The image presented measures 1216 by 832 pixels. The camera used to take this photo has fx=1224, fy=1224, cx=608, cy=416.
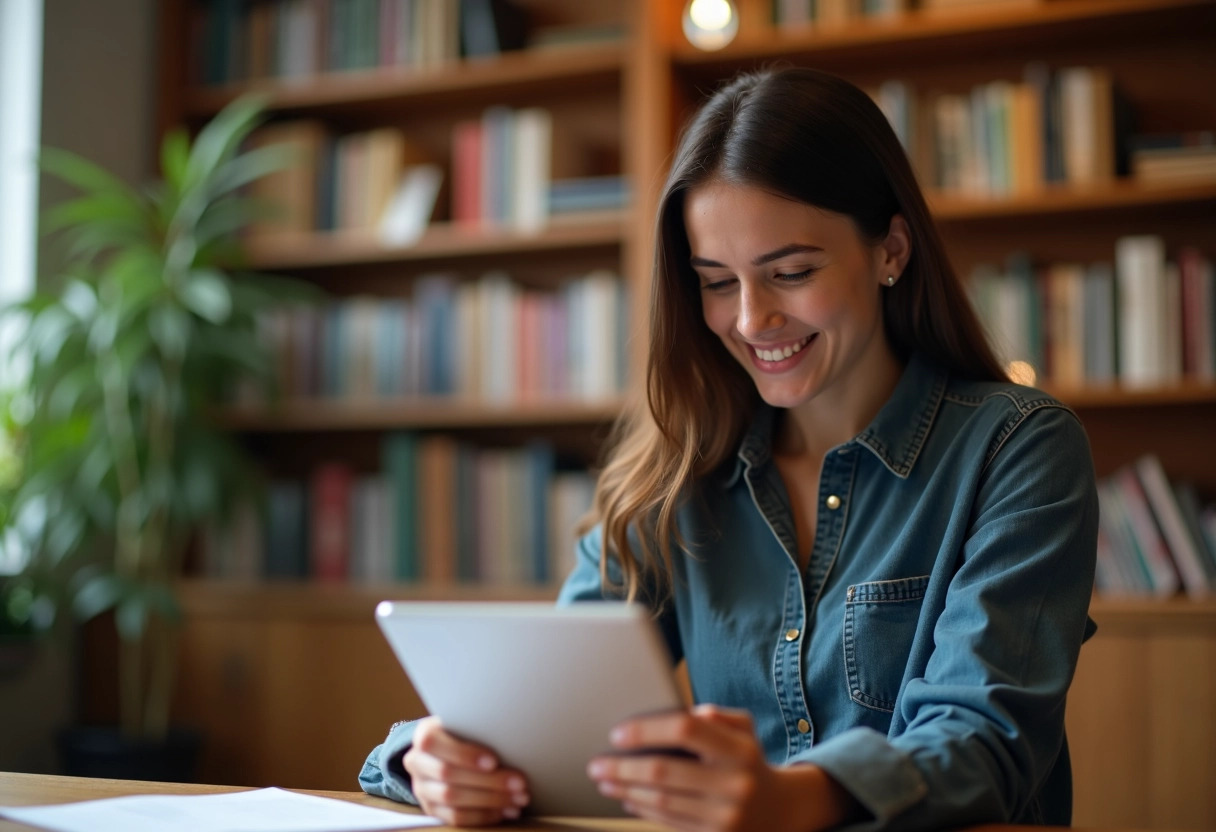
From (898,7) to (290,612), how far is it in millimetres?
1993

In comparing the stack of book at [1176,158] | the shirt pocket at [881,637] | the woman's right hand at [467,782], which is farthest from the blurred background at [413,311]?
the woman's right hand at [467,782]

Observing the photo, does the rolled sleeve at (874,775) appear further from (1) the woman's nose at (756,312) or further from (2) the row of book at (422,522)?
(2) the row of book at (422,522)

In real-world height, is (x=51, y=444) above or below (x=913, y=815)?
above

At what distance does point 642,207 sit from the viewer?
9.36 ft

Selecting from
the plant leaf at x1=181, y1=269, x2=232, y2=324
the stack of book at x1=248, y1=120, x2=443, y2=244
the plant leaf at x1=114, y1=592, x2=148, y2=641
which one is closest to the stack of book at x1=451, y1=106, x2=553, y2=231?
the stack of book at x1=248, y1=120, x2=443, y2=244

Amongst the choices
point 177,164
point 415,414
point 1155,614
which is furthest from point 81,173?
point 1155,614

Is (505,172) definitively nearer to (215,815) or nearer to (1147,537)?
(1147,537)

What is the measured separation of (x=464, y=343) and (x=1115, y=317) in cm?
152

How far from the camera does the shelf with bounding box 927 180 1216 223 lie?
8.21 feet

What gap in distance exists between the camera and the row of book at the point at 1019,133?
260 cm

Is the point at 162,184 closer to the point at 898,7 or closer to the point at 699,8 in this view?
the point at 699,8

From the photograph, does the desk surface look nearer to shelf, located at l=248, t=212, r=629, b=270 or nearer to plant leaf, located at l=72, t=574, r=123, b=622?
plant leaf, located at l=72, t=574, r=123, b=622

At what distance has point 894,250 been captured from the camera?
4.54ft

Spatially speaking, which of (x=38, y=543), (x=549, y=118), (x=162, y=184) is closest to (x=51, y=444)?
(x=38, y=543)
